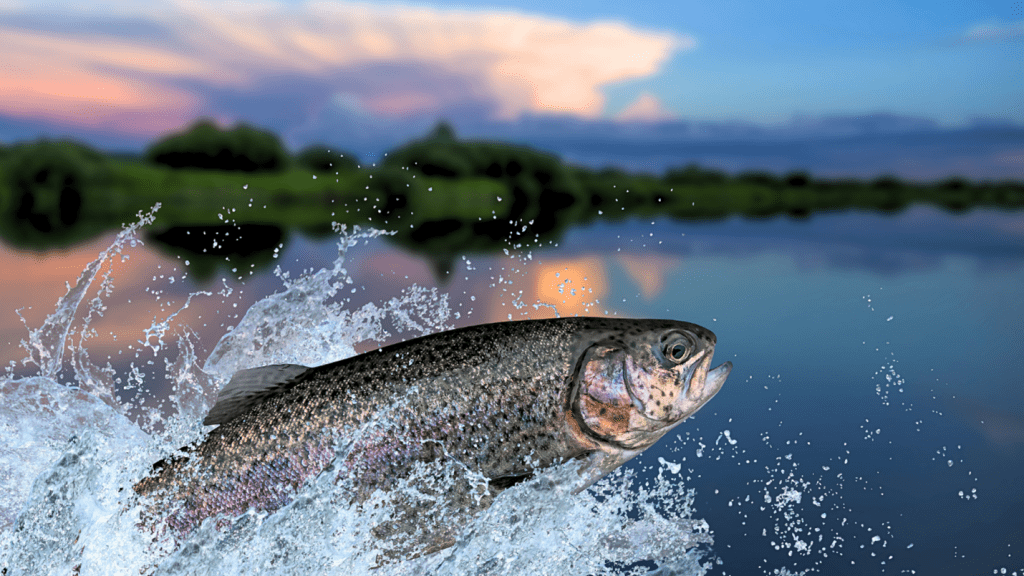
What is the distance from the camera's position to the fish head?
5281mm

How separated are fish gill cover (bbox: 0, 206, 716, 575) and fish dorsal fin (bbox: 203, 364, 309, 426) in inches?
5.9

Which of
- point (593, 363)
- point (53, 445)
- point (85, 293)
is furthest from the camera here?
point (85, 293)

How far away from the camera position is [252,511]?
16.2ft

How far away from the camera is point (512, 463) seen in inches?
→ 203

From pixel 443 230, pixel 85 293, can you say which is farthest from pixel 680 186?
pixel 85 293

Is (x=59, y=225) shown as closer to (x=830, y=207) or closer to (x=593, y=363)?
(x=593, y=363)

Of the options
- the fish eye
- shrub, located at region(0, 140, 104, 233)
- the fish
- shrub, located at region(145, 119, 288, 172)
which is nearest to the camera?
the fish

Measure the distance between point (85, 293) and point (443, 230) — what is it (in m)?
59.9

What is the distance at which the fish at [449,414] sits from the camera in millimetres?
4957

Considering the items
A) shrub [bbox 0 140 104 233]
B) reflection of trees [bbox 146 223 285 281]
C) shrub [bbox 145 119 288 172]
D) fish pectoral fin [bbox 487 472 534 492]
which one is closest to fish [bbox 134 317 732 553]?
fish pectoral fin [bbox 487 472 534 492]

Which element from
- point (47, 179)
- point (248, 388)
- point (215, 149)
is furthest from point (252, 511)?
point (215, 149)

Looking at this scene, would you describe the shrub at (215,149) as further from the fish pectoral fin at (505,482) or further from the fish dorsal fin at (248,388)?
the fish pectoral fin at (505,482)

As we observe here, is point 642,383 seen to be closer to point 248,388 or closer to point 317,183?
point 248,388

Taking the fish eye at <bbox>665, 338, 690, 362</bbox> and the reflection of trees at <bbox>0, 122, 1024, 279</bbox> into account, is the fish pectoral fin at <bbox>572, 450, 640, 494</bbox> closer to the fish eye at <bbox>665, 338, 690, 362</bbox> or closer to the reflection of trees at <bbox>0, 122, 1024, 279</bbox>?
the fish eye at <bbox>665, 338, 690, 362</bbox>
